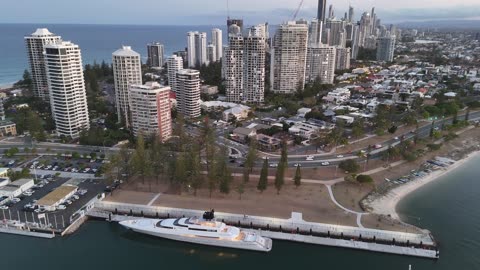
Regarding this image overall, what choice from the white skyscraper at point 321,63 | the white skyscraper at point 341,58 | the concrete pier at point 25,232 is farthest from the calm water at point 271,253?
the white skyscraper at point 341,58

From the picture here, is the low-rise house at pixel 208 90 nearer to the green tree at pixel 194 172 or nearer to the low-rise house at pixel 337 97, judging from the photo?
the low-rise house at pixel 337 97

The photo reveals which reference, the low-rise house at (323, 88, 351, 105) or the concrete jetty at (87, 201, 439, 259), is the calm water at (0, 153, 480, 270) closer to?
the concrete jetty at (87, 201, 439, 259)

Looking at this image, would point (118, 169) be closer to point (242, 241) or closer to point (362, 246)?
point (242, 241)

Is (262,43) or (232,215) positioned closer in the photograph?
(232,215)

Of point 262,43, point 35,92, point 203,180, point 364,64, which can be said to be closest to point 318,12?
point 364,64

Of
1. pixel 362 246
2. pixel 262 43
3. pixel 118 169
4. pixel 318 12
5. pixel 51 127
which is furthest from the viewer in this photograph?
pixel 318 12

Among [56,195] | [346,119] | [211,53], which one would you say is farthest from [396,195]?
[211,53]
